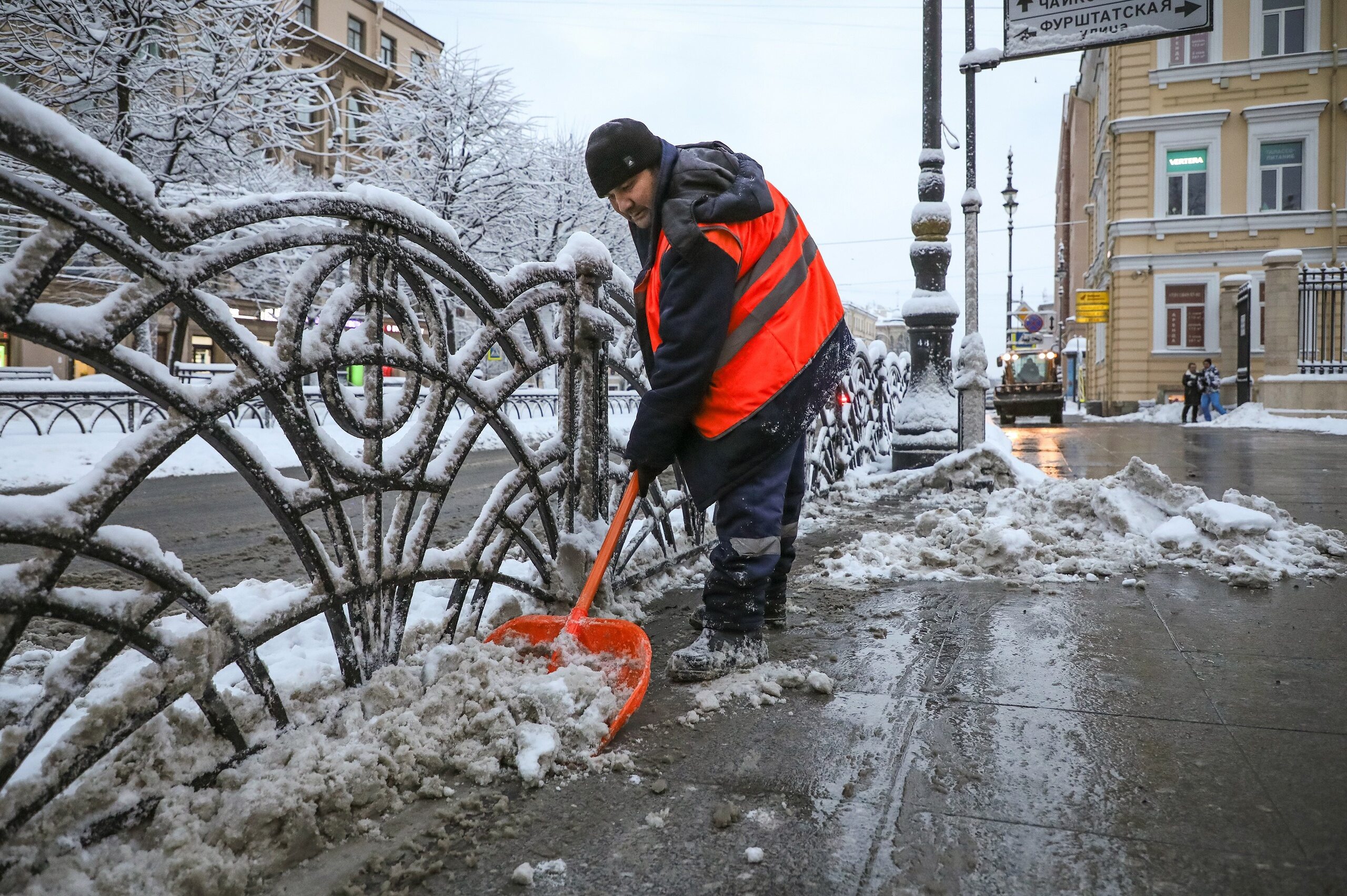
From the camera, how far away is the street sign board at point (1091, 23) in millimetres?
7953

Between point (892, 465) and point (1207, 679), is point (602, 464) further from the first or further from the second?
point (892, 465)

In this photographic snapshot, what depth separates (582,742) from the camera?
207 centimetres

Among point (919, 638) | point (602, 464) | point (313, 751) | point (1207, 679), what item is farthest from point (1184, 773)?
point (602, 464)

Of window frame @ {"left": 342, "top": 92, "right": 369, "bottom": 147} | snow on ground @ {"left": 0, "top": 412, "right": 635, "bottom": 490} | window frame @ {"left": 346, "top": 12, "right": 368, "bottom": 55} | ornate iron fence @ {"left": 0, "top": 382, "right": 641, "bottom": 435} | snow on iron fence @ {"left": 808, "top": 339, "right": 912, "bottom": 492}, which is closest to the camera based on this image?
snow on iron fence @ {"left": 808, "top": 339, "right": 912, "bottom": 492}

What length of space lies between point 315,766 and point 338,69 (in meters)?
41.5

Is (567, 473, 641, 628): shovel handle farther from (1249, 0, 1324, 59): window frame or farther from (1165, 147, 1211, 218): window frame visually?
(1249, 0, 1324, 59): window frame

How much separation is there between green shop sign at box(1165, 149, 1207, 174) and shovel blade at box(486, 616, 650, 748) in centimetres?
2730

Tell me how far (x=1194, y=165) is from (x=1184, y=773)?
27.5 meters

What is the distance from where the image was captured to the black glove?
278 cm

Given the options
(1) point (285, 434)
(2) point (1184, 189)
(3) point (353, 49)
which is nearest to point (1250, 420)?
(2) point (1184, 189)

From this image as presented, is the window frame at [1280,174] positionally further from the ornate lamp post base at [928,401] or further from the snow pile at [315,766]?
the snow pile at [315,766]

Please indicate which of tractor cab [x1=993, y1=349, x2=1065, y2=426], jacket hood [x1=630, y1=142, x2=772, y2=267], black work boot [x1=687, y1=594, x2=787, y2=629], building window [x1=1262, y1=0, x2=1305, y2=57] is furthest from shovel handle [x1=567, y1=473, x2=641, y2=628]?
building window [x1=1262, y1=0, x2=1305, y2=57]

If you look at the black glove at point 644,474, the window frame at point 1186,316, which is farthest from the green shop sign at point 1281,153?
the black glove at point 644,474

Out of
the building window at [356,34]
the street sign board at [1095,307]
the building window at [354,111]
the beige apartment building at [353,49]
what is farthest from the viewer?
the building window at [356,34]
